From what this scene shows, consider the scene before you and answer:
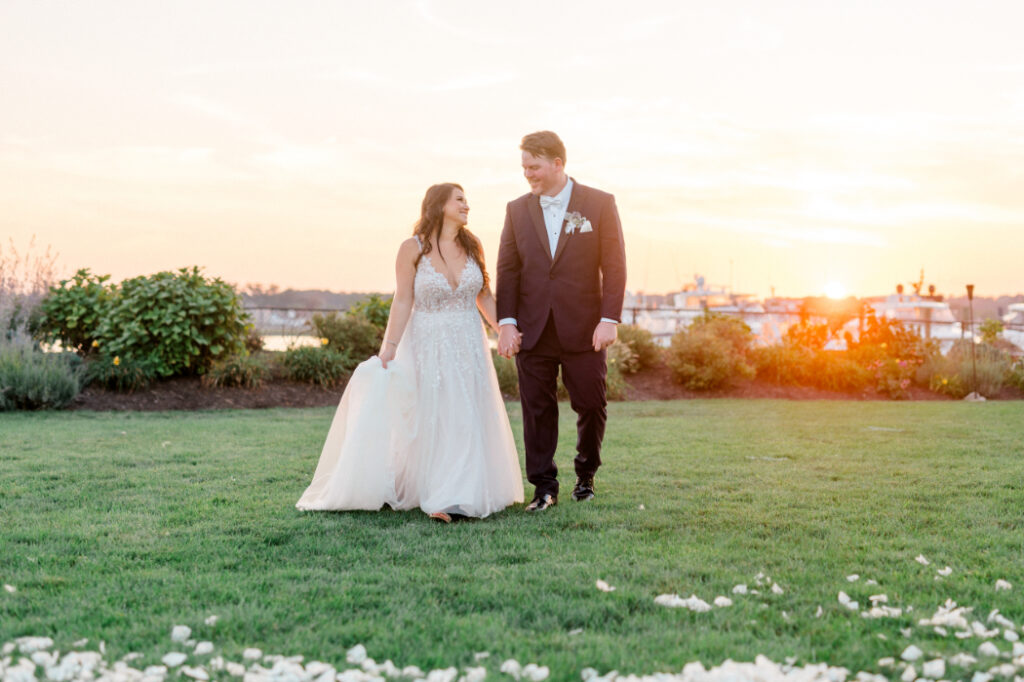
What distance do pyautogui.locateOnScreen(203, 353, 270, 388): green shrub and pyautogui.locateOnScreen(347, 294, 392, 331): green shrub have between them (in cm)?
198

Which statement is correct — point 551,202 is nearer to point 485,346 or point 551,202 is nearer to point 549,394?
point 485,346

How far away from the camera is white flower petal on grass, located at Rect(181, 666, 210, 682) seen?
240cm

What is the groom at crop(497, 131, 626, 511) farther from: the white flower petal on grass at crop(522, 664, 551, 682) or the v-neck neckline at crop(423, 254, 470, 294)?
the white flower petal on grass at crop(522, 664, 551, 682)

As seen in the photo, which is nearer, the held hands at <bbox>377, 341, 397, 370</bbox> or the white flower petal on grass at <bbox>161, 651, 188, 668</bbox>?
the white flower petal on grass at <bbox>161, 651, 188, 668</bbox>

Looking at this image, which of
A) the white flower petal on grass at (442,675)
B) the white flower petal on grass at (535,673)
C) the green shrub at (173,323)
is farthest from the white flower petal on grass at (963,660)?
the green shrub at (173,323)

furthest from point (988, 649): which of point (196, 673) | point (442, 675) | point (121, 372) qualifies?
point (121, 372)

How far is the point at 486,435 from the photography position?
4828 millimetres


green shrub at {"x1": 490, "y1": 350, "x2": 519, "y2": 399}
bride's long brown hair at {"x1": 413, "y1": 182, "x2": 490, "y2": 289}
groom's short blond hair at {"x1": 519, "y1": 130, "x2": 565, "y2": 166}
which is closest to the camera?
groom's short blond hair at {"x1": 519, "y1": 130, "x2": 565, "y2": 166}

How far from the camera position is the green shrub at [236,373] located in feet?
37.1

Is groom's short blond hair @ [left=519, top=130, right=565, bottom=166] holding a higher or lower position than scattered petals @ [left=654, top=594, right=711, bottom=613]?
higher

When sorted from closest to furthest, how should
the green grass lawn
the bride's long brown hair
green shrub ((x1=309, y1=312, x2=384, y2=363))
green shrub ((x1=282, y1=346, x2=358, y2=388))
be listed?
the green grass lawn, the bride's long brown hair, green shrub ((x1=282, y1=346, x2=358, y2=388)), green shrub ((x1=309, y1=312, x2=384, y2=363))

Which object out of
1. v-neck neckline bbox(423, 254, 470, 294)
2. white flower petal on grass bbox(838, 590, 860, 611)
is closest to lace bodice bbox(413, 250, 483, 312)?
v-neck neckline bbox(423, 254, 470, 294)

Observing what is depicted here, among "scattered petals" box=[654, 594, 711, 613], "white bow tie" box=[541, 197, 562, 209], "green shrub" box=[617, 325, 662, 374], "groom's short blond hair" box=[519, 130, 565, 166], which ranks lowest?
"scattered petals" box=[654, 594, 711, 613]

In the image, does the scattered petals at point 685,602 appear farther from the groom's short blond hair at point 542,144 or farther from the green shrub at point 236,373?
the green shrub at point 236,373
